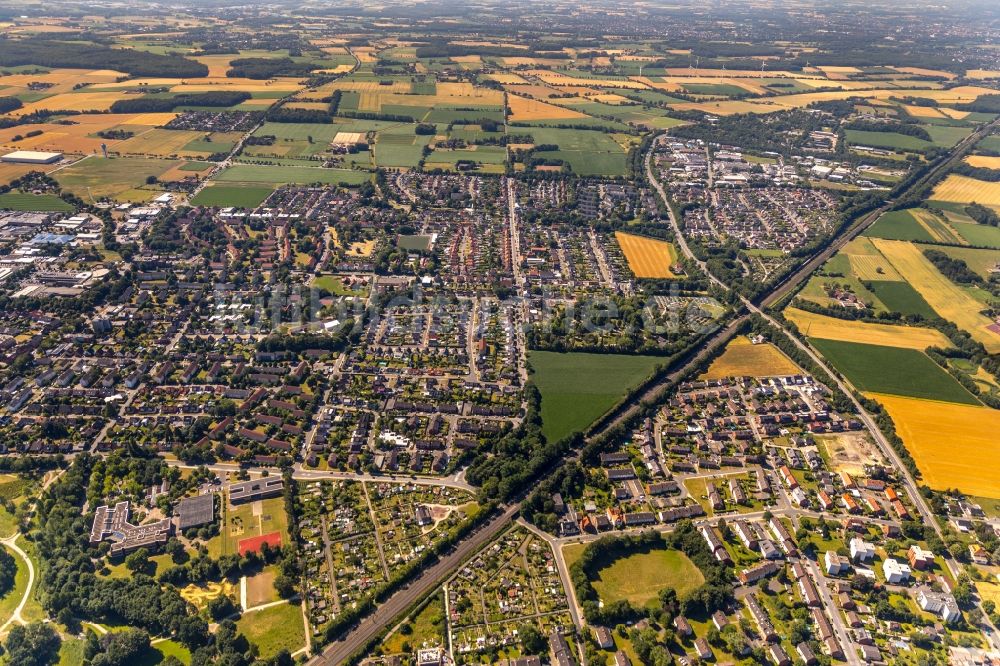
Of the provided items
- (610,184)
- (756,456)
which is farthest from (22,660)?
(610,184)

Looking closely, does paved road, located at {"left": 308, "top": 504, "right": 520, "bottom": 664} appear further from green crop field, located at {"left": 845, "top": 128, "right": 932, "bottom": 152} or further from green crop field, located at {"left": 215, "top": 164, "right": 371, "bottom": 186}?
green crop field, located at {"left": 845, "top": 128, "right": 932, "bottom": 152}

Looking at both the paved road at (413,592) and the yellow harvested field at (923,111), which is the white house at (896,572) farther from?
the yellow harvested field at (923,111)

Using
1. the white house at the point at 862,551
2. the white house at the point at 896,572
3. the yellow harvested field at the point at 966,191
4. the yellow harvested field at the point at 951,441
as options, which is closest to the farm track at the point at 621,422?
the yellow harvested field at the point at 951,441

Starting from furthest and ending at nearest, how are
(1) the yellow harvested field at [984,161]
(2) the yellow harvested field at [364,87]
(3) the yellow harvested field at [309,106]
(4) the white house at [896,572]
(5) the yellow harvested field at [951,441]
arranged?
(2) the yellow harvested field at [364,87]
(3) the yellow harvested field at [309,106]
(1) the yellow harvested field at [984,161]
(5) the yellow harvested field at [951,441]
(4) the white house at [896,572]

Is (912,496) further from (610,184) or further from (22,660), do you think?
(610,184)

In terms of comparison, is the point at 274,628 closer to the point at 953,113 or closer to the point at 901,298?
the point at 901,298

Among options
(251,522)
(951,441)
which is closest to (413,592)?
(251,522)
